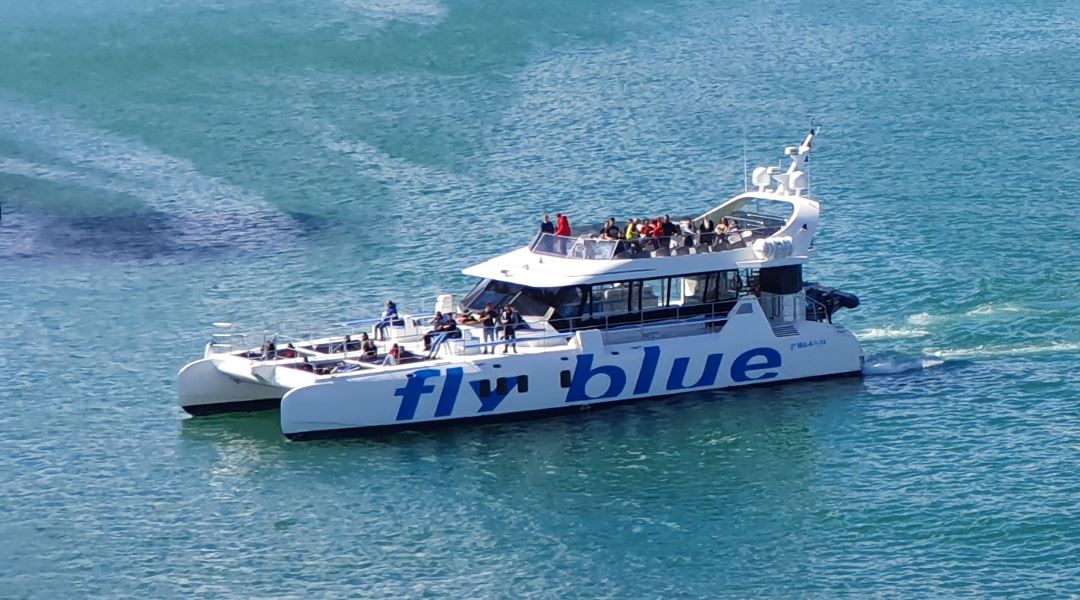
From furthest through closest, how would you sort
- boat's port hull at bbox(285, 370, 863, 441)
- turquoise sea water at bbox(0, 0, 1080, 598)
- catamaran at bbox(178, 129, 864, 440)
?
catamaran at bbox(178, 129, 864, 440), boat's port hull at bbox(285, 370, 863, 441), turquoise sea water at bbox(0, 0, 1080, 598)

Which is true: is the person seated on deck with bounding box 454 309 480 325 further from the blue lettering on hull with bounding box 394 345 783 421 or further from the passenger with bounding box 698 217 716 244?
the passenger with bounding box 698 217 716 244

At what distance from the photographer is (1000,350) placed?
66688 mm

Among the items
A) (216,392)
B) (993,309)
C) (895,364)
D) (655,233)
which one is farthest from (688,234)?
(216,392)

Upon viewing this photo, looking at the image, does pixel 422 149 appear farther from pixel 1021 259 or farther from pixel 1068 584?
pixel 1068 584

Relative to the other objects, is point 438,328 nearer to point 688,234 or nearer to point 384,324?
point 384,324

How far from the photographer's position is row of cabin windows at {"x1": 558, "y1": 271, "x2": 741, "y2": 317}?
62.8m

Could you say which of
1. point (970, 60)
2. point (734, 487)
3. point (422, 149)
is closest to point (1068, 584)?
point (734, 487)

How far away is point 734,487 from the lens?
2216 inches

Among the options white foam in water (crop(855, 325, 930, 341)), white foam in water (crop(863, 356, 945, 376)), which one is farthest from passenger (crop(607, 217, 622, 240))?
white foam in water (crop(855, 325, 930, 341))

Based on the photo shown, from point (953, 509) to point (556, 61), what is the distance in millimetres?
61227

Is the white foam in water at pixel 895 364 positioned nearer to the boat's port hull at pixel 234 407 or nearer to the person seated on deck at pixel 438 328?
the person seated on deck at pixel 438 328

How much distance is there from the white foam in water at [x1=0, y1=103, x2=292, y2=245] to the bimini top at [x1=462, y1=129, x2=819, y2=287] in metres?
22.3

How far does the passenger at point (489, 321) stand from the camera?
61688mm

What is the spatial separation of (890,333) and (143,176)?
40.1 m
